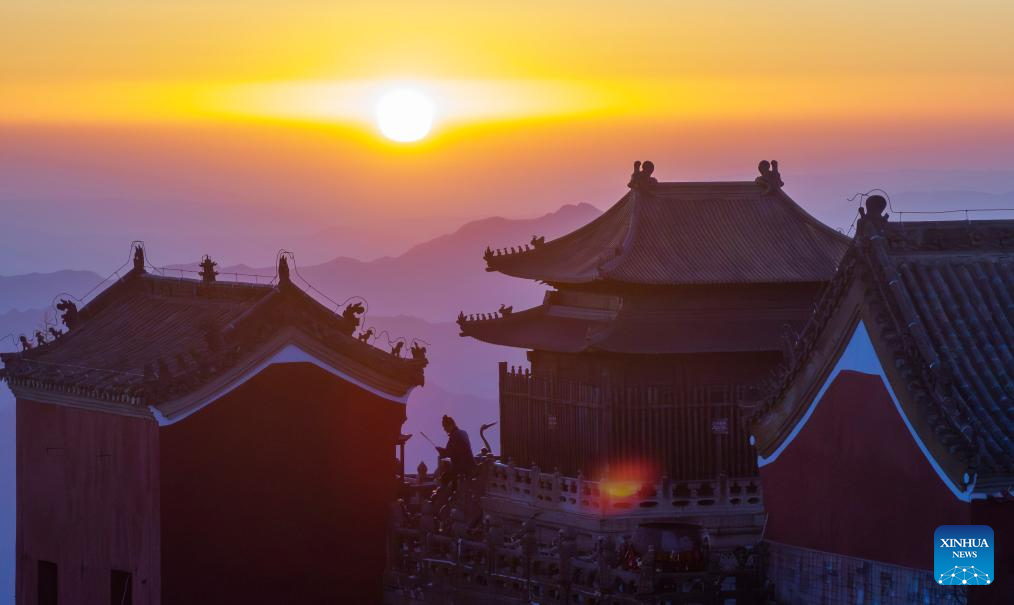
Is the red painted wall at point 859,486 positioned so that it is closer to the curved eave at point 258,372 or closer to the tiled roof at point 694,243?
the curved eave at point 258,372

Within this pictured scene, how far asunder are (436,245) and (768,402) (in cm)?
16666

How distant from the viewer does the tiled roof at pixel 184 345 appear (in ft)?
87.7

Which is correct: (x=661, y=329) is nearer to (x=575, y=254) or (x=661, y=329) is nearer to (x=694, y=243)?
(x=694, y=243)

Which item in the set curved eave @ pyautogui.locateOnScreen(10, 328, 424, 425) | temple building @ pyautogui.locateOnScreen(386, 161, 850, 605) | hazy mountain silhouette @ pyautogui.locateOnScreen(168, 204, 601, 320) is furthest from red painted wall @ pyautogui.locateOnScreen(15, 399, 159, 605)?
hazy mountain silhouette @ pyautogui.locateOnScreen(168, 204, 601, 320)

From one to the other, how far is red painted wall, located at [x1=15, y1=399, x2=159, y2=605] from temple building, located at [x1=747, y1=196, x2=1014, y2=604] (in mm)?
9620

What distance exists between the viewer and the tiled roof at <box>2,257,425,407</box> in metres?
26.7

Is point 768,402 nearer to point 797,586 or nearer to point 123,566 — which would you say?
point 797,586

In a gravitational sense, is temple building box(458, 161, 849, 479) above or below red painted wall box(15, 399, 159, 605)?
above

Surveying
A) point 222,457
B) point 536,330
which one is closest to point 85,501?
point 222,457

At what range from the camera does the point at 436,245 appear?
621ft

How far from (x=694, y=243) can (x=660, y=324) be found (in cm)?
197

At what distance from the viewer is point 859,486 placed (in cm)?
2153

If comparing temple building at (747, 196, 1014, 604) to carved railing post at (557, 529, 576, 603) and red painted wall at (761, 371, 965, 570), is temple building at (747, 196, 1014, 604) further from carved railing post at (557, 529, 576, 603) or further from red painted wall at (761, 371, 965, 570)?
carved railing post at (557, 529, 576, 603)

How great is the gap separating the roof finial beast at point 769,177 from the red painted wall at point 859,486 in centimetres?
1064
